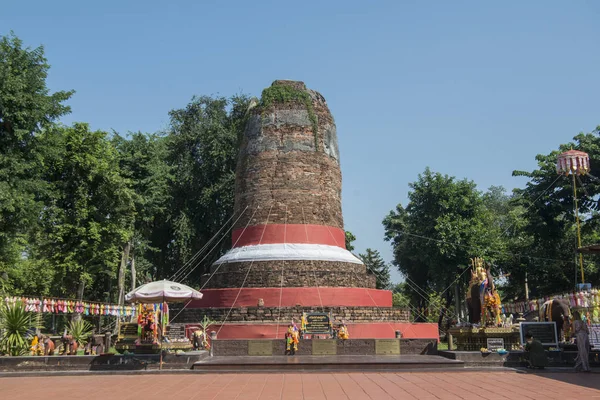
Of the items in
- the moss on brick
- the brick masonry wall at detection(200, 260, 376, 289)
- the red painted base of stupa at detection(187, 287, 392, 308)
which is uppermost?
the moss on brick

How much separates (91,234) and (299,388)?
16190 mm

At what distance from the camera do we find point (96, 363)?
467 inches

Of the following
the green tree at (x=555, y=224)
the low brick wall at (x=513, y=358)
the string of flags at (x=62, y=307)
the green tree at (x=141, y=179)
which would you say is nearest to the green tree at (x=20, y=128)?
the string of flags at (x=62, y=307)

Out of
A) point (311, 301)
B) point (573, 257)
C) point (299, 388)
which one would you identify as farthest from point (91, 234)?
point (573, 257)

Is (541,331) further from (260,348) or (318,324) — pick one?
(260,348)

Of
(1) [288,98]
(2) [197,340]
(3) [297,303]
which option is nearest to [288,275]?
(3) [297,303]

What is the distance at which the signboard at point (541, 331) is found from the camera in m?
12.5

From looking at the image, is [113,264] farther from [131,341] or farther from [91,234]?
[131,341]

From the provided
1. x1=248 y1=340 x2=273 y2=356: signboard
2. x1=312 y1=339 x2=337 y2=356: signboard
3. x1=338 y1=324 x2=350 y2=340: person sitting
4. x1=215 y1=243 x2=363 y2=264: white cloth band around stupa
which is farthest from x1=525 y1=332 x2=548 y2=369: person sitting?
x1=215 y1=243 x2=363 y2=264: white cloth band around stupa

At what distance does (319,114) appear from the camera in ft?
73.5

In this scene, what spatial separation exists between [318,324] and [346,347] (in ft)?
4.61

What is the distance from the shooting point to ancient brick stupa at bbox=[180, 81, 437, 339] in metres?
17.7

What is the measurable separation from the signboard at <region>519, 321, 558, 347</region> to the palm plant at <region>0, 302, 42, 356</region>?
1209 centimetres

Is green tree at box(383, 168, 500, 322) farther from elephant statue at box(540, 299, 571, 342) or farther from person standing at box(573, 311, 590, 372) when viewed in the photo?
person standing at box(573, 311, 590, 372)
